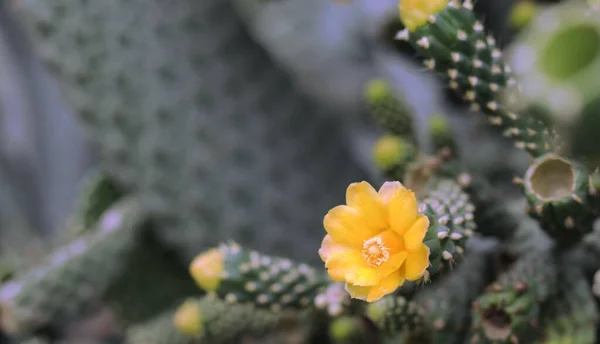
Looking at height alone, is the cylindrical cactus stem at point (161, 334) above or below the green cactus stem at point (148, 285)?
below

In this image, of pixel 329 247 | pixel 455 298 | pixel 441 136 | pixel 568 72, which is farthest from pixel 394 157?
pixel 568 72

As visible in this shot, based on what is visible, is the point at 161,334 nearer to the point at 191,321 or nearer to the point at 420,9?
the point at 191,321

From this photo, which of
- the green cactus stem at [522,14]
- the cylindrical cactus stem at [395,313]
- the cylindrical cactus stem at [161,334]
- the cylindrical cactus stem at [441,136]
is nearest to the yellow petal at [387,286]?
the cylindrical cactus stem at [395,313]

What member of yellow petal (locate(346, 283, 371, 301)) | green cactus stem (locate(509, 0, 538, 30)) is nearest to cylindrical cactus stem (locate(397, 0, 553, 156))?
yellow petal (locate(346, 283, 371, 301))

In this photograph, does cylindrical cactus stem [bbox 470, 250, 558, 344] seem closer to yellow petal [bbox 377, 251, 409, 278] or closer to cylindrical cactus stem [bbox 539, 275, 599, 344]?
cylindrical cactus stem [bbox 539, 275, 599, 344]

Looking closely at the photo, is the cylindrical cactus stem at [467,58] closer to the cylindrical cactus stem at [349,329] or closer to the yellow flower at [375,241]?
the yellow flower at [375,241]
